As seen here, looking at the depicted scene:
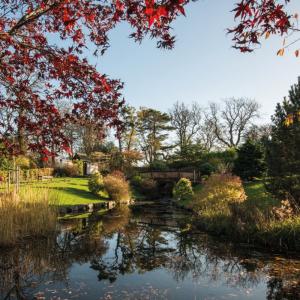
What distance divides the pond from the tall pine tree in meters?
3.79

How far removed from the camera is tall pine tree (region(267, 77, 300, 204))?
12.2 metres

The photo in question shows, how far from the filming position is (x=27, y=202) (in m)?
10.0

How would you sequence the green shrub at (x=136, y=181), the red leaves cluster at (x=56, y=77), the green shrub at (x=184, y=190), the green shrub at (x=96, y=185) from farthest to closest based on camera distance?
the green shrub at (x=136, y=181)
the green shrub at (x=184, y=190)
the green shrub at (x=96, y=185)
the red leaves cluster at (x=56, y=77)

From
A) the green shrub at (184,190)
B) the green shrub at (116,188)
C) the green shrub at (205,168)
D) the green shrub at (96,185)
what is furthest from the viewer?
the green shrub at (205,168)

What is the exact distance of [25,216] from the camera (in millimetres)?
9781

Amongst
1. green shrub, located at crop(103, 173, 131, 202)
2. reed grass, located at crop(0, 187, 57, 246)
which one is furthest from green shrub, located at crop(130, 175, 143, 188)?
reed grass, located at crop(0, 187, 57, 246)

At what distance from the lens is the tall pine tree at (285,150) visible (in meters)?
12.2

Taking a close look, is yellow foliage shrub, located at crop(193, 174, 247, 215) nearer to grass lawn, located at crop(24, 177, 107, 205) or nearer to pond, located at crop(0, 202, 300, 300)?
pond, located at crop(0, 202, 300, 300)

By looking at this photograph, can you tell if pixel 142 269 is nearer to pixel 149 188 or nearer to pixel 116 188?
pixel 116 188

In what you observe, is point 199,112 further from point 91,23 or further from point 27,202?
point 91,23

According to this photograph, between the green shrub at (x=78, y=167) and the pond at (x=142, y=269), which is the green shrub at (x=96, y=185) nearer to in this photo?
the green shrub at (x=78, y=167)

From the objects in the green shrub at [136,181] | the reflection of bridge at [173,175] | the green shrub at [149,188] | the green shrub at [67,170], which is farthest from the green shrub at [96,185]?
the green shrub at [67,170]

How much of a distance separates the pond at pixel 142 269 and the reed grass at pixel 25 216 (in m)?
0.39

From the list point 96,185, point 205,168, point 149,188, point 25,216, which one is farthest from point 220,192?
point 205,168
